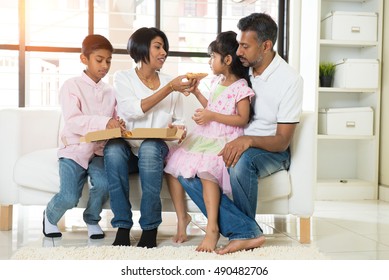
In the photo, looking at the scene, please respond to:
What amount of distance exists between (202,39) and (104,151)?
230cm

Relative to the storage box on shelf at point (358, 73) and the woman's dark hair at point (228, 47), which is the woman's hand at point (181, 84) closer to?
the woman's dark hair at point (228, 47)

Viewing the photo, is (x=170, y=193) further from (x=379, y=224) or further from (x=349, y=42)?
(x=349, y=42)

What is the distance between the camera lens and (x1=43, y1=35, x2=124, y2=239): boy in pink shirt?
88.4 inches

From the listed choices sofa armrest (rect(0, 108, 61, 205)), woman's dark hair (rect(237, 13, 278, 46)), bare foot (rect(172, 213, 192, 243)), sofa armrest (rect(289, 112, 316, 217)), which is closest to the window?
sofa armrest (rect(0, 108, 61, 205))

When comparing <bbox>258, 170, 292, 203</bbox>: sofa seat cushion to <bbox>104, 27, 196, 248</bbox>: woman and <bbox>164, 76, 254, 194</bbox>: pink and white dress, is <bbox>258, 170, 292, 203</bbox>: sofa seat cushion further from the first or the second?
<bbox>104, 27, 196, 248</bbox>: woman

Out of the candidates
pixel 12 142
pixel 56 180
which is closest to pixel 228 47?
pixel 56 180

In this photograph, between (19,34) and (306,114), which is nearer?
(306,114)

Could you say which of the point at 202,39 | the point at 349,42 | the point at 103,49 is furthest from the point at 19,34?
the point at 349,42

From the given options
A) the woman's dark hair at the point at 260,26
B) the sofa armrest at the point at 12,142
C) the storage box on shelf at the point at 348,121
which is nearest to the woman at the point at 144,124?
the woman's dark hair at the point at 260,26

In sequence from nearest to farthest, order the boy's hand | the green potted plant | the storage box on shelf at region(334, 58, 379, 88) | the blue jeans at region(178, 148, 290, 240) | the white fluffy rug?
the white fluffy rug < the blue jeans at region(178, 148, 290, 240) < the boy's hand < the storage box on shelf at region(334, 58, 379, 88) < the green potted plant

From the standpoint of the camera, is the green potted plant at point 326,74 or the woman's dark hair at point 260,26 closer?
the woman's dark hair at point 260,26

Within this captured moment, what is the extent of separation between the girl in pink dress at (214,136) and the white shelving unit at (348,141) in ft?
5.03

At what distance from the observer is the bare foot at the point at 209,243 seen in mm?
2061

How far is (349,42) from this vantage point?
3.71 meters
